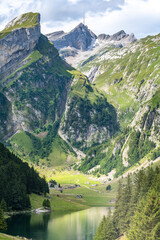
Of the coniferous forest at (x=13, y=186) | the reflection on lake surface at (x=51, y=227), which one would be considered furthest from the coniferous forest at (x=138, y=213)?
the coniferous forest at (x=13, y=186)

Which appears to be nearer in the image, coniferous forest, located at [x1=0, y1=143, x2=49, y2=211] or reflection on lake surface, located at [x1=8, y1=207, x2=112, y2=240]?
reflection on lake surface, located at [x1=8, y1=207, x2=112, y2=240]

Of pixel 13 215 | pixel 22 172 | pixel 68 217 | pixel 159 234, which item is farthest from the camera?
pixel 22 172

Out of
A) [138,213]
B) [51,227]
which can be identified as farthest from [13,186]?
[138,213]

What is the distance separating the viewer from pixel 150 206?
6981 centimetres

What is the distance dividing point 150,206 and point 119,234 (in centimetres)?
2776

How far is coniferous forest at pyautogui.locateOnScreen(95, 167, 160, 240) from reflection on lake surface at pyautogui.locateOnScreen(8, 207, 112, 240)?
21084 mm

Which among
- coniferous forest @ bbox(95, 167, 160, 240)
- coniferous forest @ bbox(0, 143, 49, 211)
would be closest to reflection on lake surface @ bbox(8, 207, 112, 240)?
coniferous forest @ bbox(0, 143, 49, 211)

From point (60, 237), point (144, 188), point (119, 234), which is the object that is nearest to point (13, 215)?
point (60, 237)

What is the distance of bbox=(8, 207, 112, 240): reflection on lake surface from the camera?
108613 millimetres

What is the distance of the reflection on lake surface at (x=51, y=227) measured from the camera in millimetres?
108613

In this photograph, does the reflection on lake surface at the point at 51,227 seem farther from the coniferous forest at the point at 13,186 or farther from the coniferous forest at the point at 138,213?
the coniferous forest at the point at 138,213

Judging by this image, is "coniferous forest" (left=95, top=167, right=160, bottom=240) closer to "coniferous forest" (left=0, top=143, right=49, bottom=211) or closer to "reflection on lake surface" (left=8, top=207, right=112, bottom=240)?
"reflection on lake surface" (left=8, top=207, right=112, bottom=240)

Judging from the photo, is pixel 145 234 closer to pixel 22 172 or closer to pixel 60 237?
pixel 60 237

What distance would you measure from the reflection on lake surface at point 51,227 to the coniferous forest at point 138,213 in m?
21.1
